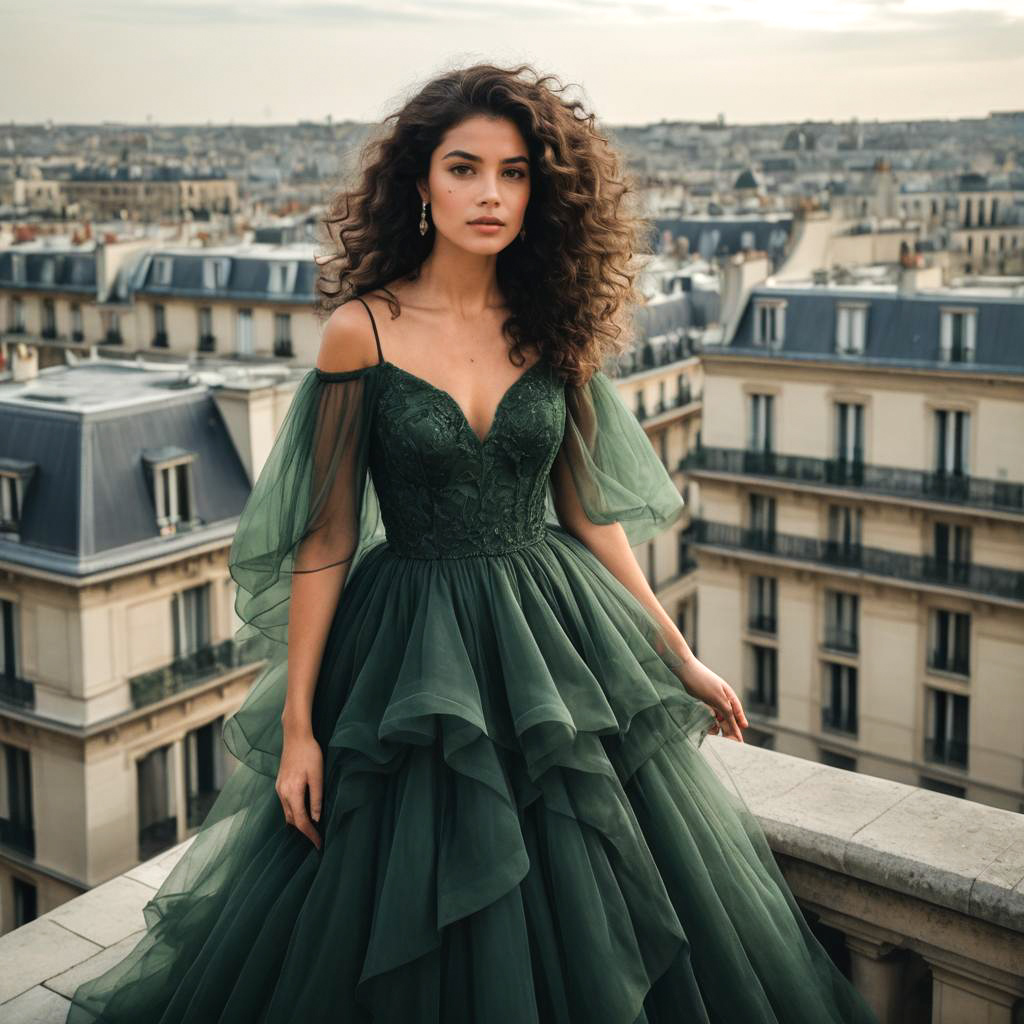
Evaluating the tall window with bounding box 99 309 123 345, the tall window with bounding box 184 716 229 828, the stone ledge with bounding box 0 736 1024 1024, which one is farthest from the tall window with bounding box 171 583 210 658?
the tall window with bounding box 99 309 123 345

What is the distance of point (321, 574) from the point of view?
319 centimetres

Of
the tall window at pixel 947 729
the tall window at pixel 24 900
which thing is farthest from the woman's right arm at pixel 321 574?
the tall window at pixel 947 729

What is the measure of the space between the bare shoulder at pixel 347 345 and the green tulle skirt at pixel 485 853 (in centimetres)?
44

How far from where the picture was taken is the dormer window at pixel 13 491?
706 inches

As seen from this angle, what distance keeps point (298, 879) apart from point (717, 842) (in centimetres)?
88

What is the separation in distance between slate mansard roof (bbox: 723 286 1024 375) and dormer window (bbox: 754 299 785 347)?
66 mm

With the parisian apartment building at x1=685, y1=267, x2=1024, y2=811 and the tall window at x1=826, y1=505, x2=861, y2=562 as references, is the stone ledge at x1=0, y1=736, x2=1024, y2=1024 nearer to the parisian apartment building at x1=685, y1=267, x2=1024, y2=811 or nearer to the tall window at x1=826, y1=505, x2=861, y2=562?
the parisian apartment building at x1=685, y1=267, x2=1024, y2=811

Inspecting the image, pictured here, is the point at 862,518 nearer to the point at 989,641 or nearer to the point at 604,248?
the point at 989,641

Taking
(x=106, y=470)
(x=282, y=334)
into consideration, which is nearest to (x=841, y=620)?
(x=106, y=470)

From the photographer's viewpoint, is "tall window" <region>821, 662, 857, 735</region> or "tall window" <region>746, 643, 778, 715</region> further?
"tall window" <region>746, 643, 778, 715</region>

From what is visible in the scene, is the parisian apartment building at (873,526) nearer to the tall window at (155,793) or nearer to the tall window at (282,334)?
the tall window at (155,793)

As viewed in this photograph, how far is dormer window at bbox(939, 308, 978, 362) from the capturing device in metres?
21.6

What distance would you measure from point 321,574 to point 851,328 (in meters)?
20.8

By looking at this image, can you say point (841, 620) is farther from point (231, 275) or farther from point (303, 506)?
point (303, 506)
